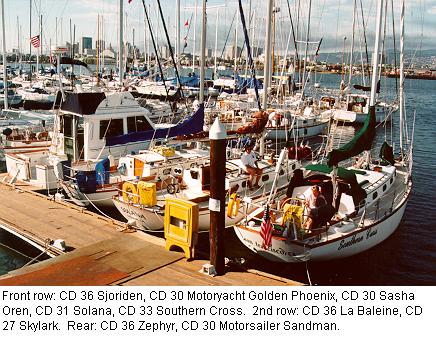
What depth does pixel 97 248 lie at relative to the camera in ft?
35.6

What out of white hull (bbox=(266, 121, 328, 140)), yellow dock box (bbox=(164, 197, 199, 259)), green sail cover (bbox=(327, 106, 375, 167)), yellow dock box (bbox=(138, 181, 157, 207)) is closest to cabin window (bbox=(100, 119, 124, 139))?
yellow dock box (bbox=(138, 181, 157, 207))

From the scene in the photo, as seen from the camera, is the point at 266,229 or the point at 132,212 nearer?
the point at 266,229

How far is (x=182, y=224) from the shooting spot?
10391 mm

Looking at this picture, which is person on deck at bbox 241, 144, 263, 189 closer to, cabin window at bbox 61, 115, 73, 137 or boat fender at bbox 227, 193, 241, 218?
boat fender at bbox 227, 193, 241, 218

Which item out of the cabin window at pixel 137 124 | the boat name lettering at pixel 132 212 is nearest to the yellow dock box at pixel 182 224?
the boat name lettering at pixel 132 212

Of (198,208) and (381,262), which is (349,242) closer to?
(381,262)

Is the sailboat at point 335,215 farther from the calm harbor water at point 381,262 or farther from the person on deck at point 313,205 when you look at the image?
the calm harbor water at point 381,262

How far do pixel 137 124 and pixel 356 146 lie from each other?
912 centimetres

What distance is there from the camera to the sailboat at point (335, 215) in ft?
37.4

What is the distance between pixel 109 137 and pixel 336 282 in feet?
33.8

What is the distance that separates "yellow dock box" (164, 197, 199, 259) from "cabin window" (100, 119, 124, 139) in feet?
27.0

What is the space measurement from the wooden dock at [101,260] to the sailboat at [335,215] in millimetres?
1854

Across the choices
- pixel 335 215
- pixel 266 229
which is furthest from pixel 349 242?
pixel 266 229

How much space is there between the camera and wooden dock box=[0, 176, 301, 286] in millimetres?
9289
